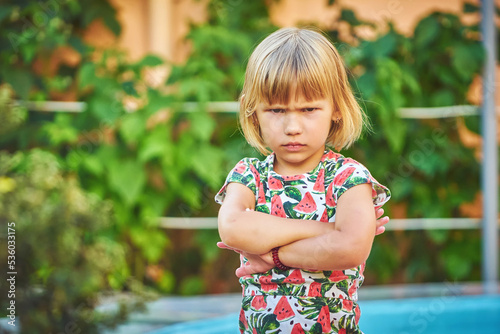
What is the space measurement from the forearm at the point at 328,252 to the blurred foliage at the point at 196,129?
2.50 meters

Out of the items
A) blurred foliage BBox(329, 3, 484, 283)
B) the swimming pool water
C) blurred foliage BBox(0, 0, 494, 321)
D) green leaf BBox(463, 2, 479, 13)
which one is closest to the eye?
the swimming pool water

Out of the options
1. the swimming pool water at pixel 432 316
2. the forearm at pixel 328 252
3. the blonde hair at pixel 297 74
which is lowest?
the swimming pool water at pixel 432 316

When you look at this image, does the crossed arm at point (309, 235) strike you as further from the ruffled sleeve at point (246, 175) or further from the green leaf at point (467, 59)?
the green leaf at point (467, 59)

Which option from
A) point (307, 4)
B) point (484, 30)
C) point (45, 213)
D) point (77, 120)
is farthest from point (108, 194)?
point (484, 30)

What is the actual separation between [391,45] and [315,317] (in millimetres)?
2968

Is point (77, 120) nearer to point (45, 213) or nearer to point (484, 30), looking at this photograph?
point (45, 213)

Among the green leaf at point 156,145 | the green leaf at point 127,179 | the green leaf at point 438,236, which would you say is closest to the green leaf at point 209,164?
the green leaf at point 156,145

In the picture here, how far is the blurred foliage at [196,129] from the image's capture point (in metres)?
3.76

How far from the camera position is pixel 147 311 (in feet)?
9.32

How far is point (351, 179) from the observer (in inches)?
48.3

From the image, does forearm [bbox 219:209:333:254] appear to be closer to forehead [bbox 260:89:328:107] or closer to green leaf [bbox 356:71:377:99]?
forehead [bbox 260:89:328:107]

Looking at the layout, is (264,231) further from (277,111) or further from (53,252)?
(53,252)

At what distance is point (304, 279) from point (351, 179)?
210 mm

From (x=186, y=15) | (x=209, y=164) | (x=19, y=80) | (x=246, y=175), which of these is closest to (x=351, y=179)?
(x=246, y=175)
